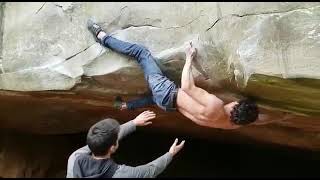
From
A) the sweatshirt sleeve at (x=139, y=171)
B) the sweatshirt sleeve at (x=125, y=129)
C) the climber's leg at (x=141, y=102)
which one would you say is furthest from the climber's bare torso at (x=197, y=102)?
the sweatshirt sleeve at (x=139, y=171)

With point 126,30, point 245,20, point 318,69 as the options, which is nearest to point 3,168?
point 126,30

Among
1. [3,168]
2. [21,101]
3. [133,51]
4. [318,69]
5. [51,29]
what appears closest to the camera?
[318,69]

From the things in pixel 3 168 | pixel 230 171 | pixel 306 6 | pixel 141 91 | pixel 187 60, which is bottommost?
pixel 230 171

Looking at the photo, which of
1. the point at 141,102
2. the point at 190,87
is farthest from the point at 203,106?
the point at 141,102

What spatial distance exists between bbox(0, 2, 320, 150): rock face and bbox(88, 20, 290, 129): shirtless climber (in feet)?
0.32

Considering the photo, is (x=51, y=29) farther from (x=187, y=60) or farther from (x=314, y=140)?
(x=314, y=140)

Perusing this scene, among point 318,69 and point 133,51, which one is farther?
point 133,51

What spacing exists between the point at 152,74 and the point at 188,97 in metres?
0.33

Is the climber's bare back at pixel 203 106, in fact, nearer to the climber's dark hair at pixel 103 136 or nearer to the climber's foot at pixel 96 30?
the climber's foot at pixel 96 30

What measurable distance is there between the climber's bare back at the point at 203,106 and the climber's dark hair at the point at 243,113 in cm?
6

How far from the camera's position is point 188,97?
4.12 m

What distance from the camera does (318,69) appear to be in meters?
3.89

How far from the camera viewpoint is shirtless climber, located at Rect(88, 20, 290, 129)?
4.07 m

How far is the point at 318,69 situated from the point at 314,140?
1631 millimetres
